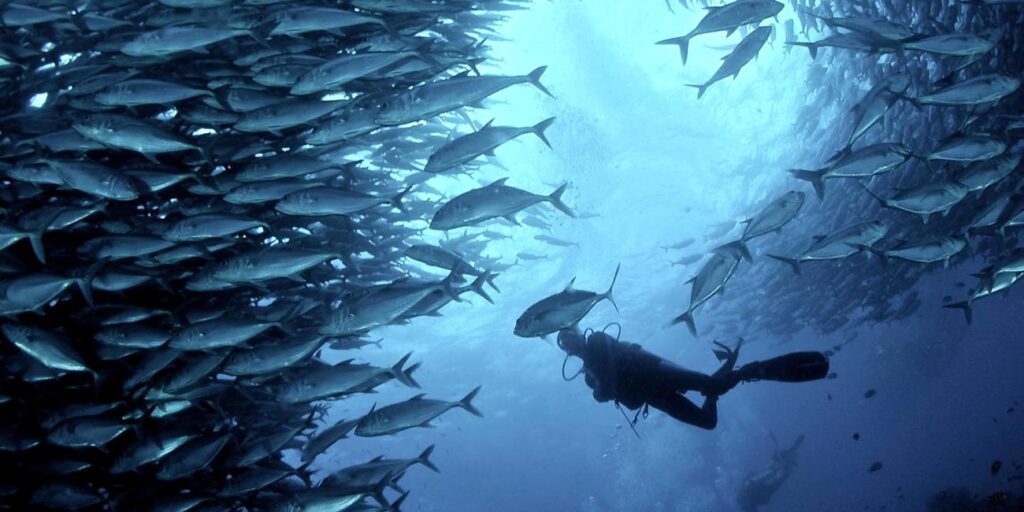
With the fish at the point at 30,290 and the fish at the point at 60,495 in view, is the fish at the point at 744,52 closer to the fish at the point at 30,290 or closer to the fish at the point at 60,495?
the fish at the point at 30,290

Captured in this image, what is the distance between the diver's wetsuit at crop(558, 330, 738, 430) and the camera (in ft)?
23.8

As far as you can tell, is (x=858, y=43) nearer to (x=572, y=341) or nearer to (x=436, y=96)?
(x=436, y=96)

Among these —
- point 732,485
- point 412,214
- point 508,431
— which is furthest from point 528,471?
point 412,214

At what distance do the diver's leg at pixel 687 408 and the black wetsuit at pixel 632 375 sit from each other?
3.5 inches

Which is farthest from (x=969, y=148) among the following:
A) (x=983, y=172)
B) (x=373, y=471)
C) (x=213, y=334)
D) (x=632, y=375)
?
(x=213, y=334)

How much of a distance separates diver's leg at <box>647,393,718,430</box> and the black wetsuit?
90mm

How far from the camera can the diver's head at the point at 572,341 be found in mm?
7492

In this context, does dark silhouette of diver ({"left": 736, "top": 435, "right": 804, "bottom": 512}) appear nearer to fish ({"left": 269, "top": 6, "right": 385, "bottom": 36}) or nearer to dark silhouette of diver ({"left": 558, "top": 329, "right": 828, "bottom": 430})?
dark silhouette of diver ({"left": 558, "top": 329, "right": 828, "bottom": 430})

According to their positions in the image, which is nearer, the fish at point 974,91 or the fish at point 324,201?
the fish at point 324,201

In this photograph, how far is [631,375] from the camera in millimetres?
7355

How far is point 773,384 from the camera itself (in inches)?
2275

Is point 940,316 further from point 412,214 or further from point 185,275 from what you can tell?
point 185,275

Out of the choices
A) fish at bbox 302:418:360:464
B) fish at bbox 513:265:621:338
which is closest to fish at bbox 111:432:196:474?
fish at bbox 302:418:360:464

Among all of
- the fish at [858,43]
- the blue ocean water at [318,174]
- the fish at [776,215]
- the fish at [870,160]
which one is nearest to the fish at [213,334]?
the blue ocean water at [318,174]
